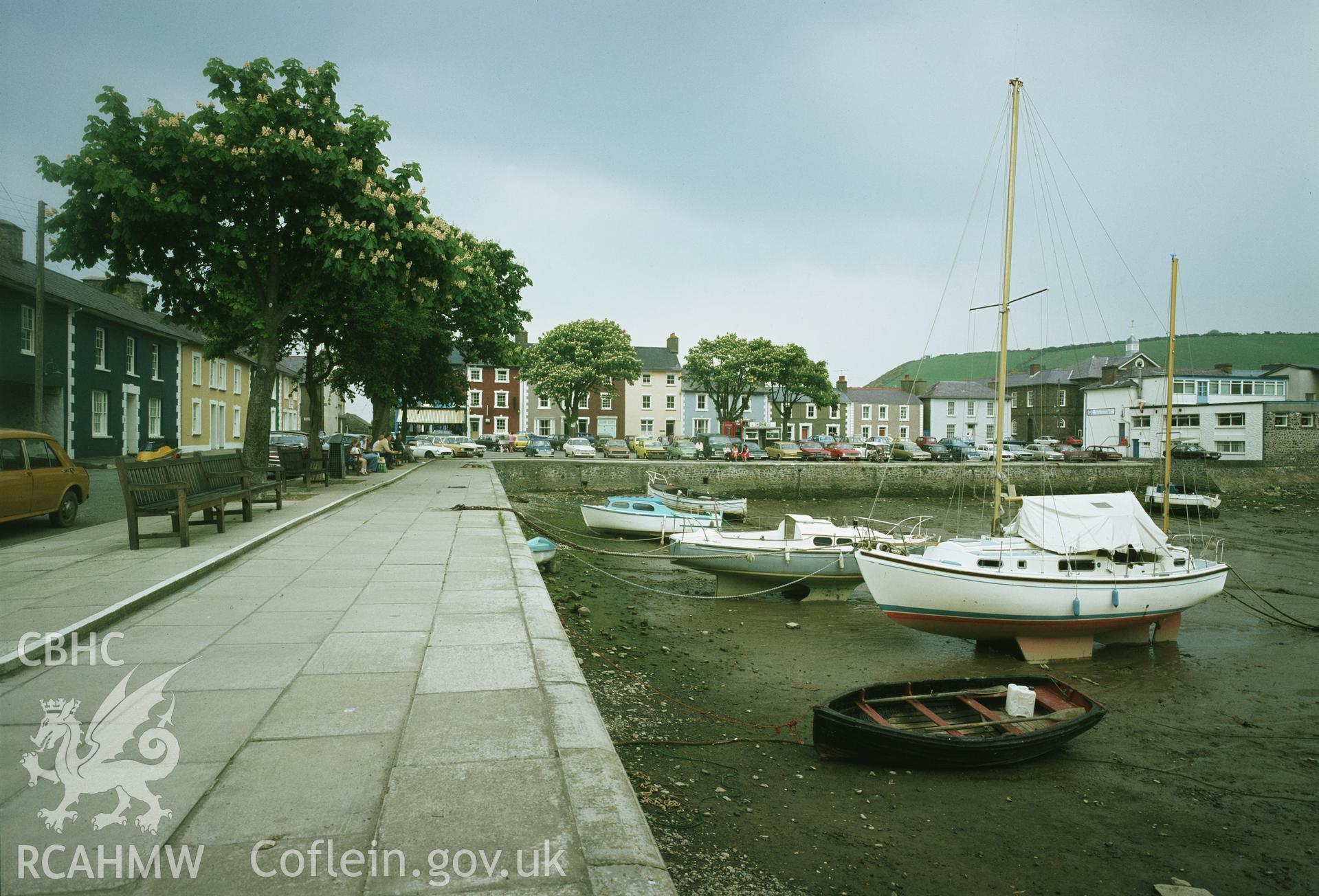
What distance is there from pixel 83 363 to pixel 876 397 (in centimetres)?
6791

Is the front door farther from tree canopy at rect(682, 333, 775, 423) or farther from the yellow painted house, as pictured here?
tree canopy at rect(682, 333, 775, 423)

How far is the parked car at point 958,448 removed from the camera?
5431 cm

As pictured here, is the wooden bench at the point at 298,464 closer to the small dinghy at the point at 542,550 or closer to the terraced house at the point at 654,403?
the small dinghy at the point at 542,550

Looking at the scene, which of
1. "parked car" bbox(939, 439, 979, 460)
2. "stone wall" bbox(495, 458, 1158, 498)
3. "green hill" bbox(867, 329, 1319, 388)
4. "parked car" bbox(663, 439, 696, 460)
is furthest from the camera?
"green hill" bbox(867, 329, 1319, 388)

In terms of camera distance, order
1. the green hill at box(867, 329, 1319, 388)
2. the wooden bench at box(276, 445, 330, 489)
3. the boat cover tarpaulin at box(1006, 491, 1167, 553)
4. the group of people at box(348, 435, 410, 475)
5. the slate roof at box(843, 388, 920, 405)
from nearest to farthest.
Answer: the boat cover tarpaulin at box(1006, 491, 1167, 553)
the wooden bench at box(276, 445, 330, 489)
the group of people at box(348, 435, 410, 475)
the slate roof at box(843, 388, 920, 405)
the green hill at box(867, 329, 1319, 388)

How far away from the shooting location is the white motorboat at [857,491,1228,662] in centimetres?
1241

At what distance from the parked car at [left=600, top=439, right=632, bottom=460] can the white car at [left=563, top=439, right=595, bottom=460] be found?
1021 mm

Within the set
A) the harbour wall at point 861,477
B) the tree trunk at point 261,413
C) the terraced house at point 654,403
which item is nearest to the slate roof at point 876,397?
the terraced house at point 654,403

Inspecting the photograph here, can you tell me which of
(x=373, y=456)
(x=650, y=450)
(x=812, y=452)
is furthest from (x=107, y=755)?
(x=812, y=452)

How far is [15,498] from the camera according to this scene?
11484mm

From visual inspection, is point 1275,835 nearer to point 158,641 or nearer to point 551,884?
point 551,884

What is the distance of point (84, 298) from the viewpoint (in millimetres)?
30078

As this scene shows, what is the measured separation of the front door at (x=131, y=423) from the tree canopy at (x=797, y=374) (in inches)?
1823

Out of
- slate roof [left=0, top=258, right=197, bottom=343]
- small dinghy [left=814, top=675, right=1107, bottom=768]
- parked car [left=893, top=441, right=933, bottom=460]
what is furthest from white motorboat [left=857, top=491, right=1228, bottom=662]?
parked car [left=893, top=441, right=933, bottom=460]
